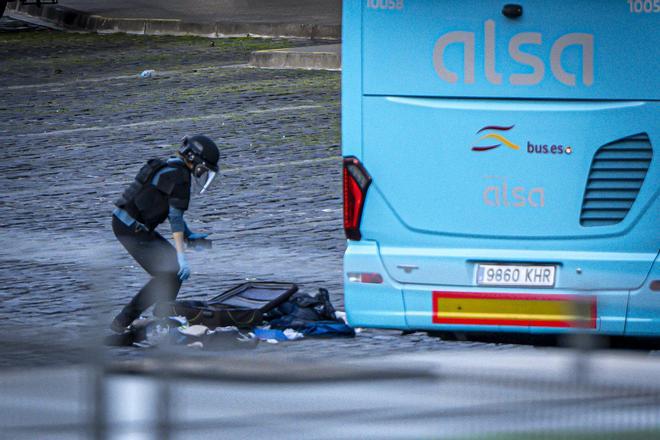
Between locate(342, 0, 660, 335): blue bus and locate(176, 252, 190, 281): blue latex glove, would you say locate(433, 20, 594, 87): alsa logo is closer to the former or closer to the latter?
locate(342, 0, 660, 335): blue bus

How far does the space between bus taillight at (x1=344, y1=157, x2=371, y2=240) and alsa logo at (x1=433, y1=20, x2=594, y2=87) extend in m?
0.68

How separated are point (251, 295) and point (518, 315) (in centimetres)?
211

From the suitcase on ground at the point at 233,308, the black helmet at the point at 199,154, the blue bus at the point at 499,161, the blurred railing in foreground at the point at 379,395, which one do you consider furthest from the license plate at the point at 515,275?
the blurred railing in foreground at the point at 379,395

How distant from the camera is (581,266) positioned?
7996 mm

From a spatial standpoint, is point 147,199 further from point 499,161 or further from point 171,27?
point 171,27

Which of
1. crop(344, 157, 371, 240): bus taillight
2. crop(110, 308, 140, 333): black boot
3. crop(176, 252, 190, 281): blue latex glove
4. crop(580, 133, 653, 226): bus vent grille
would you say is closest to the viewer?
crop(580, 133, 653, 226): bus vent grille

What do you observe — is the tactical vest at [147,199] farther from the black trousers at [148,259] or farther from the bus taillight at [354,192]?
the bus taillight at [354,192]

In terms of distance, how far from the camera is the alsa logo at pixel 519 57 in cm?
791

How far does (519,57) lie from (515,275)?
3.76 ft

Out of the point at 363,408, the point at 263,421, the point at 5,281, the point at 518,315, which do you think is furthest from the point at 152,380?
the point at 5,281

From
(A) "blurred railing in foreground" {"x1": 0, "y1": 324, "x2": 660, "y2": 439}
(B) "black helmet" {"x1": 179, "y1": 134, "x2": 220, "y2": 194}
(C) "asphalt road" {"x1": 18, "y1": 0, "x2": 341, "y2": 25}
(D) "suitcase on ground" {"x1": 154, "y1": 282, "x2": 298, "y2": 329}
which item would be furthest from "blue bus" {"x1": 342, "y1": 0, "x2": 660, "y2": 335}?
(C) "asphalt road" {"x1": 18, "y1": 0, "x2": 341, "y2": 25}

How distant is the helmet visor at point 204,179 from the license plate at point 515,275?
200 centimetres

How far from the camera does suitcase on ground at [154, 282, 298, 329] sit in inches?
358

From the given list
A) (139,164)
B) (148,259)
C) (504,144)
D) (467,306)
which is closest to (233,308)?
(148,259)
